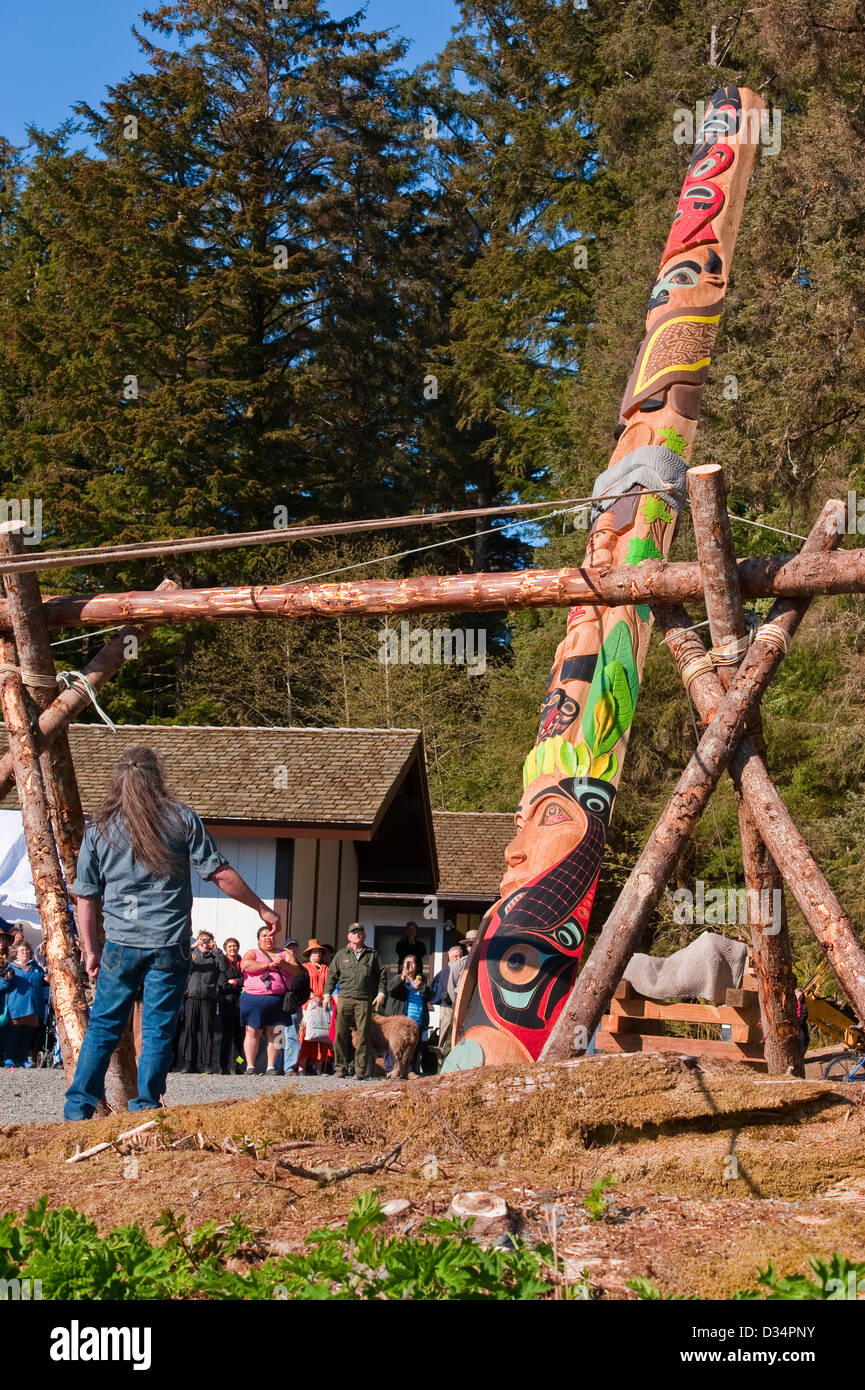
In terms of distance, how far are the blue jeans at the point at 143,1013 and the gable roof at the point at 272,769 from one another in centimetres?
987

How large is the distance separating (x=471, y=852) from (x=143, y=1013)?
68.6ft

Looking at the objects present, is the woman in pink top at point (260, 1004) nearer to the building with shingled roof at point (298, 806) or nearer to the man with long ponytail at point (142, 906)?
the building with shingled roof at point (298, 806)

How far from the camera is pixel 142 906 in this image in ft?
18.5

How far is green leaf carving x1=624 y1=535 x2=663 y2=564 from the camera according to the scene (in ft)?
24.3

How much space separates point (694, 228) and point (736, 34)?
60.6 ft

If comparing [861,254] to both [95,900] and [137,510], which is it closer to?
[95,900]

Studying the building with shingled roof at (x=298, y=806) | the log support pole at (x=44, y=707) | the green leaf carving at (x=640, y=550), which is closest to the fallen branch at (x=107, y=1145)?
the log support pole at (x=44, y=707)

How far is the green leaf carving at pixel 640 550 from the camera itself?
7.41 m

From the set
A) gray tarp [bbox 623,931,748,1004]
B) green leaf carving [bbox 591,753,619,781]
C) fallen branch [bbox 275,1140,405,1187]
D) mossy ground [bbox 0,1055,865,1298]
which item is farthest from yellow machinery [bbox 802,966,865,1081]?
fallen branch [bbox 275,1140,405,1187]

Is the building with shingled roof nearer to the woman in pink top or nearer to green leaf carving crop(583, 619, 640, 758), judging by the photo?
the woman in pink top

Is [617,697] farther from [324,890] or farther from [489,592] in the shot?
[324,890]

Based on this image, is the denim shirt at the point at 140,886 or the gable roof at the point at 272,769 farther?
the gable roof at the point at 272,769

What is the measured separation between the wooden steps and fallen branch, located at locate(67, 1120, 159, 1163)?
308 cm
